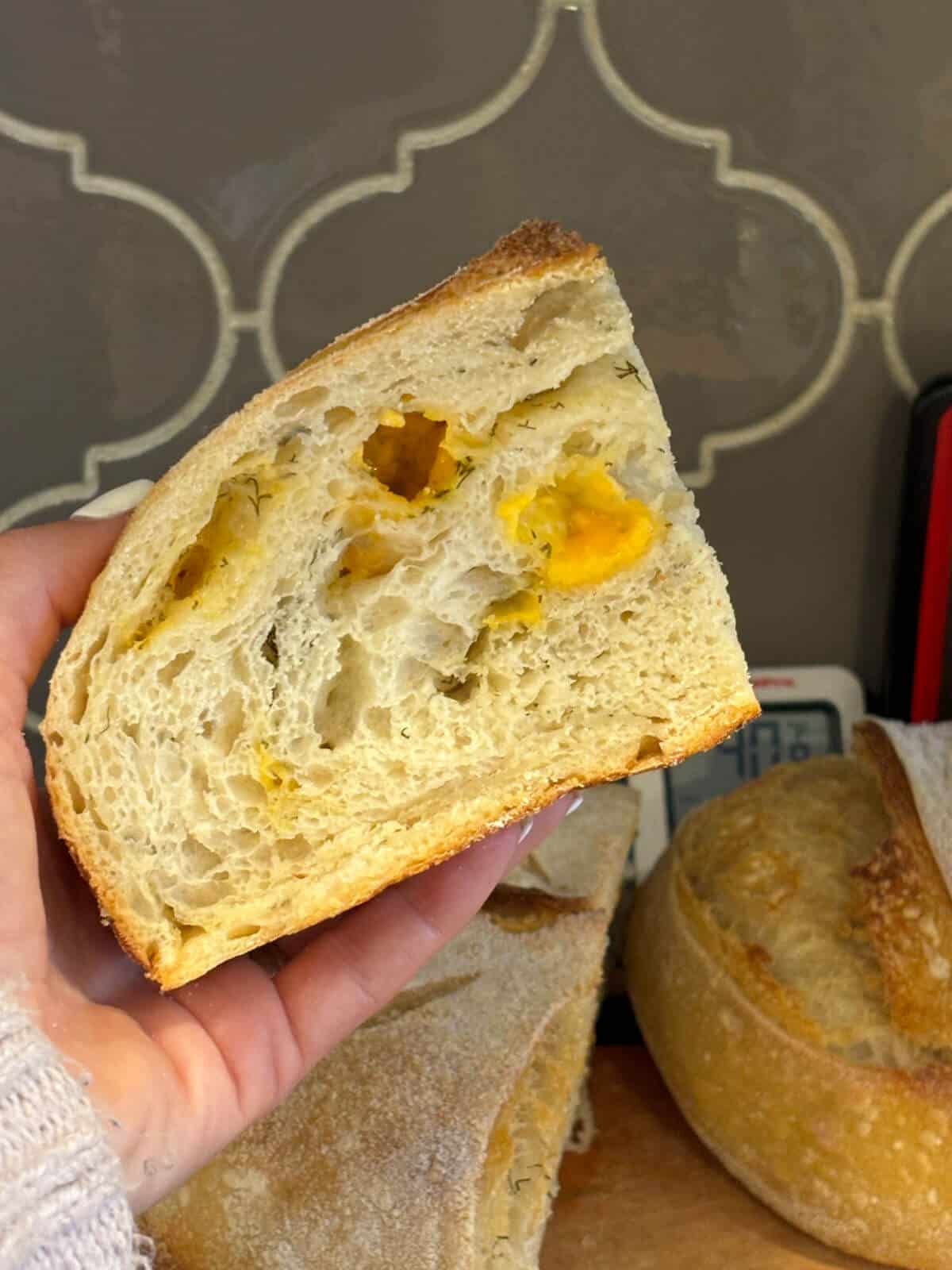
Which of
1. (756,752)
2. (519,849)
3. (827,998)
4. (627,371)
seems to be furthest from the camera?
(756,752)

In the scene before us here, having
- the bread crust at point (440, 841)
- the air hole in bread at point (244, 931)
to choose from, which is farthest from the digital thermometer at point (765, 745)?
the air hole in bread at point (244, 931)

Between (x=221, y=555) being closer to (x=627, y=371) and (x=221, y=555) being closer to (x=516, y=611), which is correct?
(x=516, y=611)

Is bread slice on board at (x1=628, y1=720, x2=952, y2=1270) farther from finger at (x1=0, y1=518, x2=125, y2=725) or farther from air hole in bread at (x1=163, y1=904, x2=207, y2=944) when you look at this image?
finger at (x1=0, y1=518, x2=125, y2=725)

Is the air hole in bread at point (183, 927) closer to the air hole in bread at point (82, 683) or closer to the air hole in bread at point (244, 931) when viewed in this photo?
the air hole in bread at point (244, 931)

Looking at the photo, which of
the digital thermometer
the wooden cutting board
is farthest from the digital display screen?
the wooden cutting board

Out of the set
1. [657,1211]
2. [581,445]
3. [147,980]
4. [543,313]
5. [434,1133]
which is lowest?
[657,1211]

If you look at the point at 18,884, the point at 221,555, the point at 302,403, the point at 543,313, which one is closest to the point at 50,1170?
the point at 18,884
